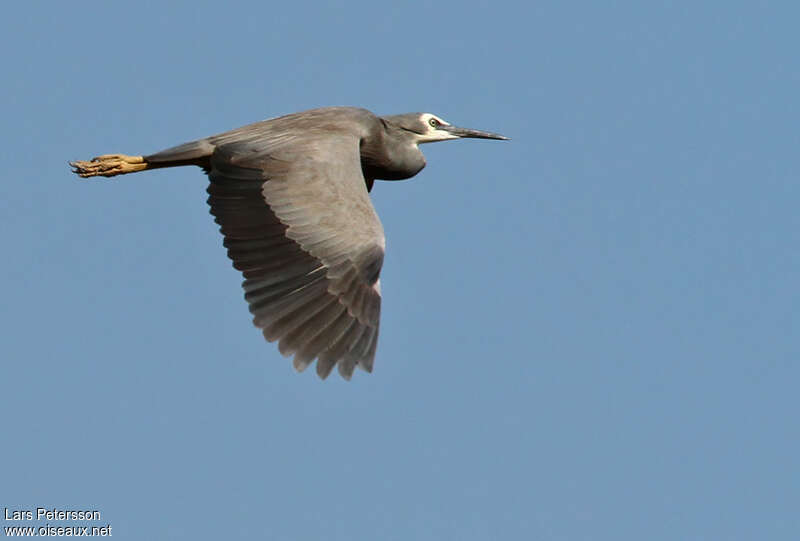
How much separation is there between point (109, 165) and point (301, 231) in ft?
8.06

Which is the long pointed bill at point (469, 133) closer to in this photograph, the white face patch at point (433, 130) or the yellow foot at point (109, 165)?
the white face patch at point (433, 130)

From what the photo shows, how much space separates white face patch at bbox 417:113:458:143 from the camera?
13203mm

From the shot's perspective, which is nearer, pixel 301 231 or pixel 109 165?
pixel 301 231

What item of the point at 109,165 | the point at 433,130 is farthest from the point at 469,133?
the point at 109,165

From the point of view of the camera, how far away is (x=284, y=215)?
10523 millimetres

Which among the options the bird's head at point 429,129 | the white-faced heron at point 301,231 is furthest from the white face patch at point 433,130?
the white-faced heron at point 301,231

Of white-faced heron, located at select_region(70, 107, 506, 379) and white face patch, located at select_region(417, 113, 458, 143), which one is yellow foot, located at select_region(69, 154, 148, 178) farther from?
white face patch, located at select_region(417, 113, 458, 143)

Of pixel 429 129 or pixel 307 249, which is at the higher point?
pixel 429 129

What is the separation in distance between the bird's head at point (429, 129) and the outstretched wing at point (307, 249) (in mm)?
2079

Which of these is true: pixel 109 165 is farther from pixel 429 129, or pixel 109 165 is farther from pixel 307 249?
pixel 429 129

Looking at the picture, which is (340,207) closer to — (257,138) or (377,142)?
(257,138)

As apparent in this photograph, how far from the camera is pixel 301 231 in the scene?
10.4 metres

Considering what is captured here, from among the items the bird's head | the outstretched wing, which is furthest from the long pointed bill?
the outstretched wing

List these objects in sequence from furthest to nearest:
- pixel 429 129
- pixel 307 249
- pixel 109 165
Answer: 1. pixel 429 129
2. pixel 109 165
3. pixel 307 249
